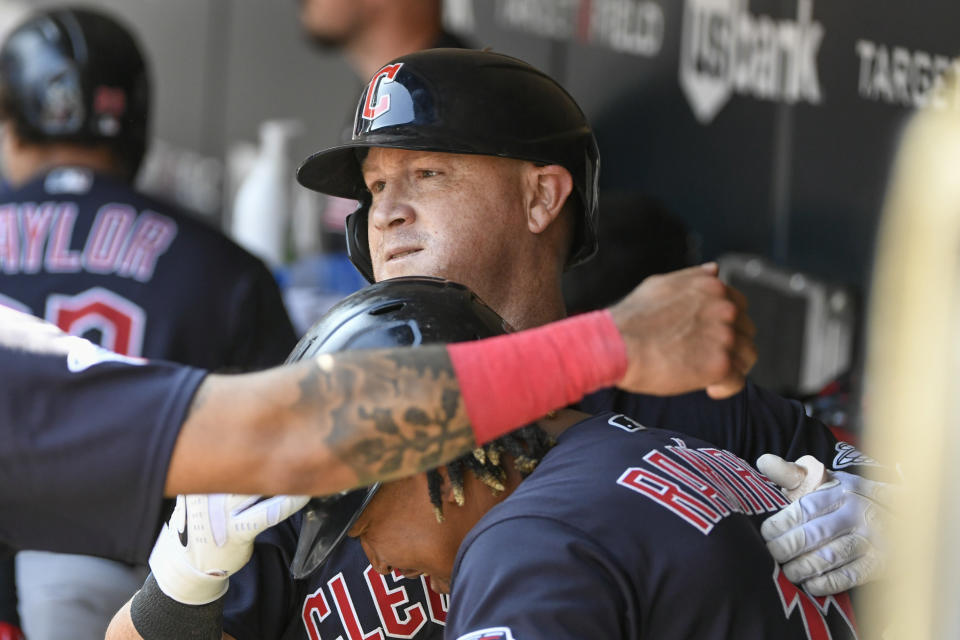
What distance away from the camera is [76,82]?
3.98m

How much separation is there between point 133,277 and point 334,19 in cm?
175

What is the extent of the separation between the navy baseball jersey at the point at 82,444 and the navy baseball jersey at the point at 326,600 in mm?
676

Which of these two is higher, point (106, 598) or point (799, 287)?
point (799, 287)

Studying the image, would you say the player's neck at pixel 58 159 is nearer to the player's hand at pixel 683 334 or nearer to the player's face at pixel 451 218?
the player's face at pixel 451 218

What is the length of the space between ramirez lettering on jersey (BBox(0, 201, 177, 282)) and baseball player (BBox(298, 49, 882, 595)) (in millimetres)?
1077

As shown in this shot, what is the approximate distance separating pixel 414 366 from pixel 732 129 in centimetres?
301

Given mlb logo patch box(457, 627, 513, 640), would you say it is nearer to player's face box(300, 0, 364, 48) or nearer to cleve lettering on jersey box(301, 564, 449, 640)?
cleve lettering on jersey box(301, 564, 449, 640)

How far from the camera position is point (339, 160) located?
9.05 feet

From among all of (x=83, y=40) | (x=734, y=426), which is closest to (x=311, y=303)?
(x=83, y=40)

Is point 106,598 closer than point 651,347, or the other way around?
point 651,347

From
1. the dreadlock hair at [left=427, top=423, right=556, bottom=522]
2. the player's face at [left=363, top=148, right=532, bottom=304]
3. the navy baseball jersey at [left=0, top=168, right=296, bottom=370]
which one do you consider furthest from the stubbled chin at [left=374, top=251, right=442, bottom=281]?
the navy baseball jersey at [left=0, top=168, right=296, bottom=370]

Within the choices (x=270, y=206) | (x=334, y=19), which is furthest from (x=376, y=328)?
(x=270, y=206)

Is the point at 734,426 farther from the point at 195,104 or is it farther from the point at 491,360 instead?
the point at 195,104

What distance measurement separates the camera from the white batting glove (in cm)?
193
